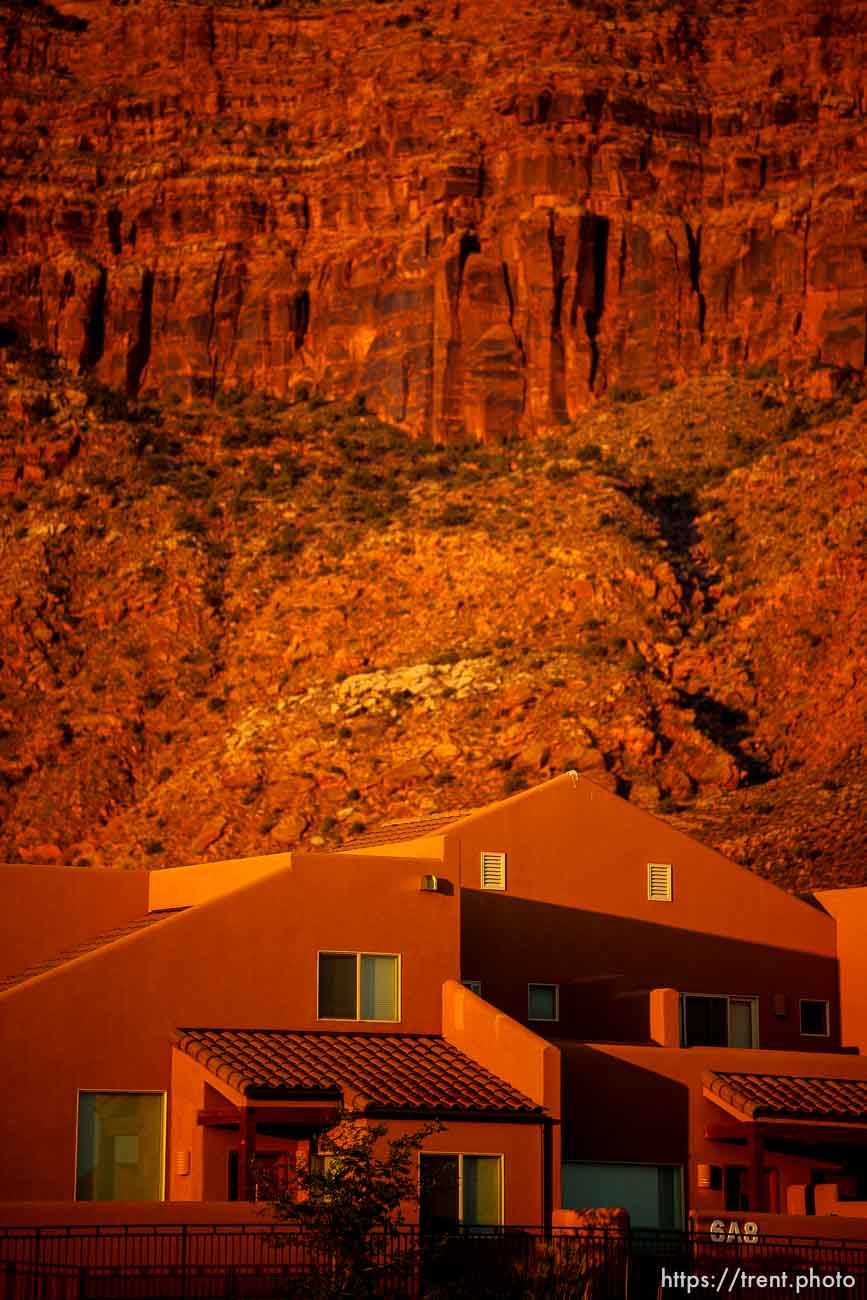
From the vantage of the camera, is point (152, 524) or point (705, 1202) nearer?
point (705, 1202)

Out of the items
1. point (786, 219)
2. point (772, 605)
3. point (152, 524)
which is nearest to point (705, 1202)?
point (772, 605)

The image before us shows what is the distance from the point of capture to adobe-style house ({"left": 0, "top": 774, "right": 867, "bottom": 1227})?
4531 centimetres

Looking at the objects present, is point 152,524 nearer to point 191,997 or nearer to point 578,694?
point 578,694

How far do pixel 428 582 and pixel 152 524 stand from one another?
12.6m

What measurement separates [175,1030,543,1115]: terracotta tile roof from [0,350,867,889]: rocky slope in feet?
106

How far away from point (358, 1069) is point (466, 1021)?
8.72ft

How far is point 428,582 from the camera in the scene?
10119 cm

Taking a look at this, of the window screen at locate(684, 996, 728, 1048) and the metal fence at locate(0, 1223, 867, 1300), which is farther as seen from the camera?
the window screen at locate(684, 996, 728, 1048)

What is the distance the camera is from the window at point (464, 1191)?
44.9m

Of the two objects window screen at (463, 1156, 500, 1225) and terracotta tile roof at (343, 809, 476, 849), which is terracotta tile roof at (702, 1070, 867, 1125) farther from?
terracotta tile roof at (343, 809, 476, 849)

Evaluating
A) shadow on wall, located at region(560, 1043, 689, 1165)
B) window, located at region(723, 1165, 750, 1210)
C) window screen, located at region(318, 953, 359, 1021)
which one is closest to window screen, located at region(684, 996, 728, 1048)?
window, located at region(723, 1165, 750, 1210)

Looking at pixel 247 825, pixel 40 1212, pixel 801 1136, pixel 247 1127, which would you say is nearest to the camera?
pixel 40 1212

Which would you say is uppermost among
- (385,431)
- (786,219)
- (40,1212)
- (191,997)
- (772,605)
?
(786,219)

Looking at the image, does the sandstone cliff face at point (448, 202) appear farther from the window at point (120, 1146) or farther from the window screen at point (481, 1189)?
the window screen at point (481, 1189)
